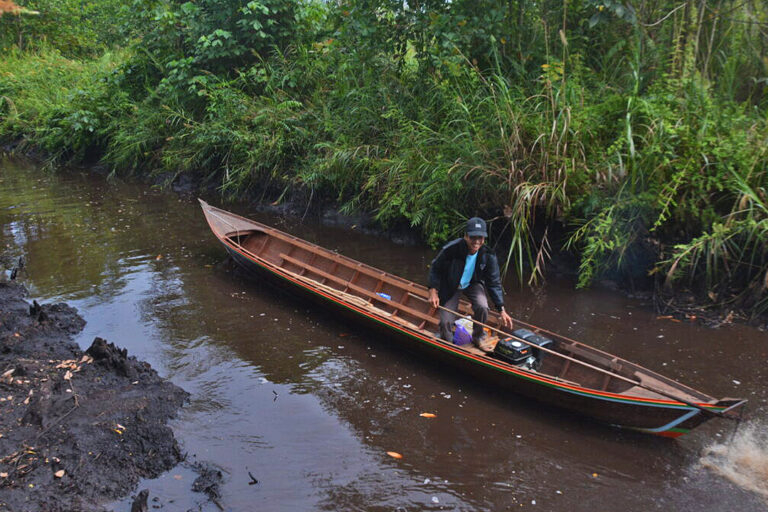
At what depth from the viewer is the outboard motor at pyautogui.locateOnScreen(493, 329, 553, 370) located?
552cm

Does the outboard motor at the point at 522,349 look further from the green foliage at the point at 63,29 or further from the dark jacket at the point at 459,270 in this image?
the green foliage at the point at 63,29

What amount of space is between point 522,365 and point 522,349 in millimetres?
154

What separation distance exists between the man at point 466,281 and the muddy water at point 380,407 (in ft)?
1.92

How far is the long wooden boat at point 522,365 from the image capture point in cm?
470

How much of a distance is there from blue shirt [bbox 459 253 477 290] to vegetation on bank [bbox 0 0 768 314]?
1760 millimetres

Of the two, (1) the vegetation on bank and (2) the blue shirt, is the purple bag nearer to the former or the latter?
(2) the blue shirt

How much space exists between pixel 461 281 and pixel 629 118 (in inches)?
126

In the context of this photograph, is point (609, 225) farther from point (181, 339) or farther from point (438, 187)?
point (181, 339)

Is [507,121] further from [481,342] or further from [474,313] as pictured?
[481,342]

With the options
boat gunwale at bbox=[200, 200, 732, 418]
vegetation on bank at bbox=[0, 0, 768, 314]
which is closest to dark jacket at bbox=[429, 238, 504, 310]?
boat gunwale at bbox=[200, 200, 732, 418]

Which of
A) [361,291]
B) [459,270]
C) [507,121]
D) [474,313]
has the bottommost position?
[361,291]

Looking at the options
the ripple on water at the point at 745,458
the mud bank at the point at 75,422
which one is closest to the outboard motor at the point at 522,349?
the ripple on water at the point at 745,458

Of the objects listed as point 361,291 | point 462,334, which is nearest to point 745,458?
point 462,334

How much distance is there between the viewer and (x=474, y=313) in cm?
617
